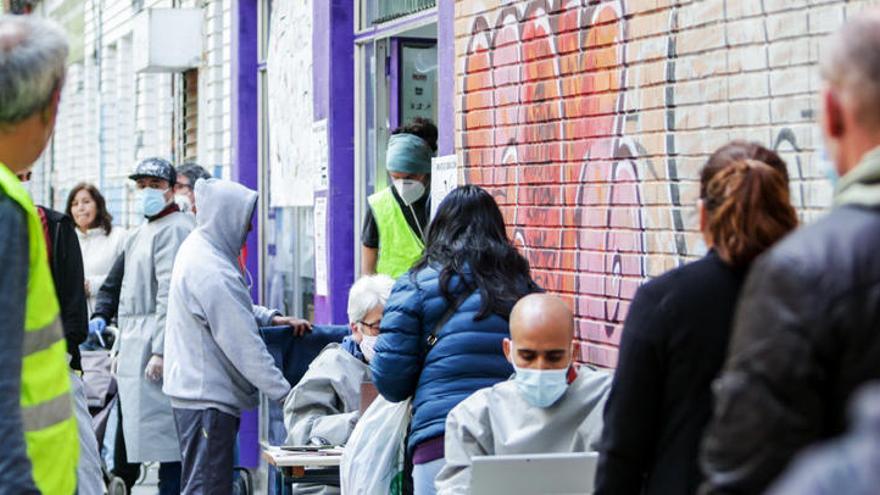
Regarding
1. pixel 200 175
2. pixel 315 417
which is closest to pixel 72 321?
pixel 315 417

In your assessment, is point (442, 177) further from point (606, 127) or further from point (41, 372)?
point (41, 372)

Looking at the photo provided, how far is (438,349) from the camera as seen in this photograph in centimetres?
601

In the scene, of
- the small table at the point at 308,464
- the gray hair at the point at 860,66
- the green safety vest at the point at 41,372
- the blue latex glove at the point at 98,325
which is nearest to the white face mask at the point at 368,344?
the small table at the point at 308,464

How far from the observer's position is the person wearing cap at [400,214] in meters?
9.18

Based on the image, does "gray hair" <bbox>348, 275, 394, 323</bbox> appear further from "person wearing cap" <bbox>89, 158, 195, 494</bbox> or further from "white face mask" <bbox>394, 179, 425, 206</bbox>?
"person wearing cap" <bbox>89, 158, 195, 494</bbox>

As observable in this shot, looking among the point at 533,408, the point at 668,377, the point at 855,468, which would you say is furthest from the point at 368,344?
the point at 855,468

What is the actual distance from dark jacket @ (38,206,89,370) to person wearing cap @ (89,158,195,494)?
107 inches

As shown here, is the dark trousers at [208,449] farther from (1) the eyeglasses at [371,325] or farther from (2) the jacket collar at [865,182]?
(2) the jacket collar at [865,182]

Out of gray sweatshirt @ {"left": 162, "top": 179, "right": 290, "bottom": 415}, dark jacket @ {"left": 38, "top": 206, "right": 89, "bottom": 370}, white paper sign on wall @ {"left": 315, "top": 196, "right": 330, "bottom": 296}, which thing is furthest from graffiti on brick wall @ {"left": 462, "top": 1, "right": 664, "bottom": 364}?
white paper sign on wall @ {"left": 315, "top": 196, "right": 330, "bottom": 296}

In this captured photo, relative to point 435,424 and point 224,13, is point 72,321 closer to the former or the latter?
point 435,424

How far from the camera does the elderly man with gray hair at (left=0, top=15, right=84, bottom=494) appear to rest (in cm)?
337

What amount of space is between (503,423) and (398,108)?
5.95 metres

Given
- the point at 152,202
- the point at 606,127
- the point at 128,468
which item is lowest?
the point at 128,468

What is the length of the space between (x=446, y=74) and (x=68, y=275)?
2.80m
